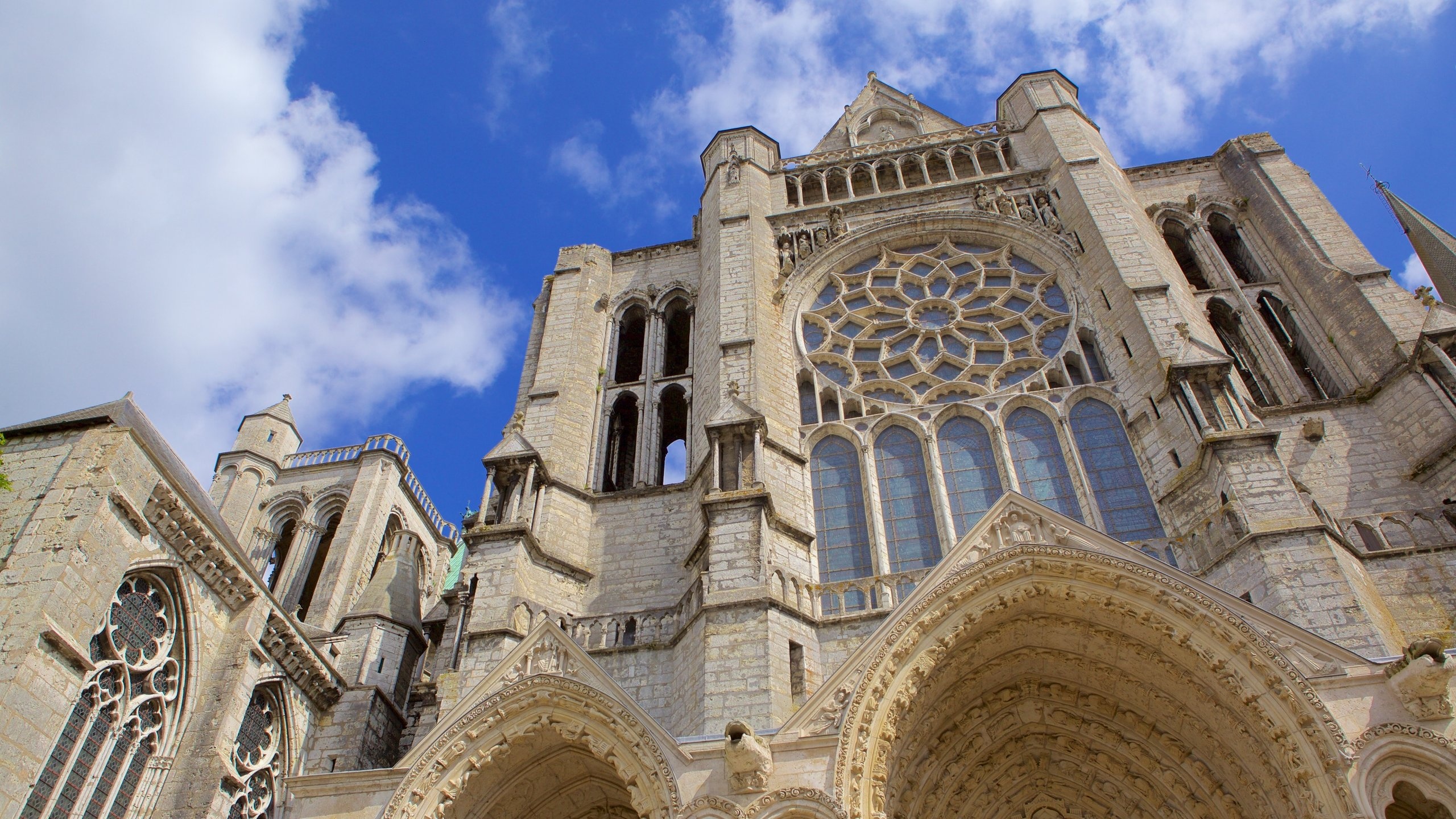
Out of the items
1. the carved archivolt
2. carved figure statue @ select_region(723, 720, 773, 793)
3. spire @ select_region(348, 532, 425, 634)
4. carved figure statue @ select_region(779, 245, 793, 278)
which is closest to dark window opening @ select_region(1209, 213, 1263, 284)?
carved figure statue @ select_region(779, 245, 793, 278)

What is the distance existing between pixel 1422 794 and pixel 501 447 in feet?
32.1

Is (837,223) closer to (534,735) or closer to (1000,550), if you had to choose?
(1000,550)

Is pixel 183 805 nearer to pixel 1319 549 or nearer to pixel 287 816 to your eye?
pixel 287 816

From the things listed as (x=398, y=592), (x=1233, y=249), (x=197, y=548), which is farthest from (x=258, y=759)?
(x=1233, y=249)

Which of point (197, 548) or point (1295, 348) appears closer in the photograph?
Result: point (197, 548)

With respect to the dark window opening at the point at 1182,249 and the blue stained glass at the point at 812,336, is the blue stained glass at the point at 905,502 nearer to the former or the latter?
the blue stained glass at the point at 812,336

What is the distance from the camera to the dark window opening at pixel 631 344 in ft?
53.0

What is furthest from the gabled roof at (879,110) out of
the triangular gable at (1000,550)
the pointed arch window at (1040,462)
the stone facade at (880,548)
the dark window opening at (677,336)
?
the triangular gable at (1000,550)

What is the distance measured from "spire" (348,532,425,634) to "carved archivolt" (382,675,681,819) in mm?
6466

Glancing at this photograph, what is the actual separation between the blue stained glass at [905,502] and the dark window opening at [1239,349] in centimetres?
433

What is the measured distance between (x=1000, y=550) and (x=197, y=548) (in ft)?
26.8

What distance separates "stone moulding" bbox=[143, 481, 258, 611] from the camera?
31.3 feet

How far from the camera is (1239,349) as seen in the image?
13.4 metres

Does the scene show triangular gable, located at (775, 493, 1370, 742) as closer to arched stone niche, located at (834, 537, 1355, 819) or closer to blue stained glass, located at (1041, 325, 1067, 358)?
arched stone niche, located at (834, 537, 1355, 819)
